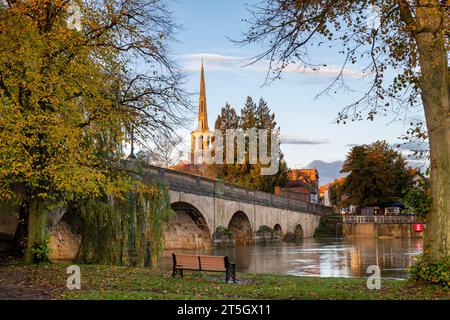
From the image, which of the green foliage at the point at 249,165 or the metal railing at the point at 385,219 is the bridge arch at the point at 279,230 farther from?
the metal railing at the point at 385,219

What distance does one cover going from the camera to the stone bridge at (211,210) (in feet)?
122

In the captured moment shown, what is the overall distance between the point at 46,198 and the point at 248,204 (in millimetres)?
34321

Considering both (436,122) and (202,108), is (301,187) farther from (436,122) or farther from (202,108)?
(436,122)

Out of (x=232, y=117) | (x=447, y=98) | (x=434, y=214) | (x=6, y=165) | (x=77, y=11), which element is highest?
(x=232, y=117)

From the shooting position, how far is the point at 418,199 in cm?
1141

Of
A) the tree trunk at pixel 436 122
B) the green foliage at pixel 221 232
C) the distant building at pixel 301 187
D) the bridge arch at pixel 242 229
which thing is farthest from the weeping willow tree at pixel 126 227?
the distant building at pixel 301 187

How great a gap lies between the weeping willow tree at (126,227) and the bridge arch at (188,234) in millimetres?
19529

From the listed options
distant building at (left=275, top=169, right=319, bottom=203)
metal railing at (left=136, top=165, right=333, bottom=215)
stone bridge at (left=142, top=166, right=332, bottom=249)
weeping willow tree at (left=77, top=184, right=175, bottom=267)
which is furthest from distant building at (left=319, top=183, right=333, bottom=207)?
weeping willow tree at (left=77, top=184, right=175, bottom=267)

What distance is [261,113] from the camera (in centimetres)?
7238

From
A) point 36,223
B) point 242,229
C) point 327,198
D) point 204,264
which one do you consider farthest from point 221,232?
point 327,198

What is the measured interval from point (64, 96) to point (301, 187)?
272 ft

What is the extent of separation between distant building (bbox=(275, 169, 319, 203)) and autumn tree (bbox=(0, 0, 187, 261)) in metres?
51.0
